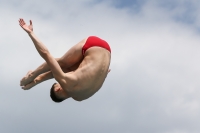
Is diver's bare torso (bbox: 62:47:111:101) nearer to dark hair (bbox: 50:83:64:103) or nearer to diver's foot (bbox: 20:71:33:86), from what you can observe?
dark hair (bbox: 50:83:64:103)

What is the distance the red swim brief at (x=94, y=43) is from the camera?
12523mm

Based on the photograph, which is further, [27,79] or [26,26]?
[27,79]

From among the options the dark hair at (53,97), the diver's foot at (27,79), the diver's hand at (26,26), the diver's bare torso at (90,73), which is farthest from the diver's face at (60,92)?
the diver's hand at (26,26)

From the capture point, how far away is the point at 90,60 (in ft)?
40.4

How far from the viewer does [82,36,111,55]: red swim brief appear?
12.5m

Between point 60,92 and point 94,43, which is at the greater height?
point 94,43

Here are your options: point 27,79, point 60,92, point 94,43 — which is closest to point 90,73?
point 94,43

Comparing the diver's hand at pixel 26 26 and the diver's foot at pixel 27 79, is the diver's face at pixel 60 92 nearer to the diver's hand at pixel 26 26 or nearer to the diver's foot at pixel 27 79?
the diver's foot at pixel 27 79

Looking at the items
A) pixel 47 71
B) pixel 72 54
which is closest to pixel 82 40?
pixel 72 54

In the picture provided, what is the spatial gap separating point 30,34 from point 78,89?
188 centimetres

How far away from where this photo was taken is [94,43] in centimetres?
1262

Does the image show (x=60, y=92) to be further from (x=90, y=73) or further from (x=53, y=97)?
(x=90, y=73)

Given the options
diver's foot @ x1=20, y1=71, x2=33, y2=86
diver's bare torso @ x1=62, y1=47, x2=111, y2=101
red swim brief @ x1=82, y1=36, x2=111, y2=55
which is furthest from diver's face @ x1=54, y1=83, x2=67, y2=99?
red swim brief @ x1=82, y1=36, x2=111, y2=55

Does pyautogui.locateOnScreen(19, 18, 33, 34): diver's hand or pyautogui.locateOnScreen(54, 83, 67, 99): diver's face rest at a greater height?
pyautogui.locateOnScreen(19, 18, 33, 34): diver's hand
